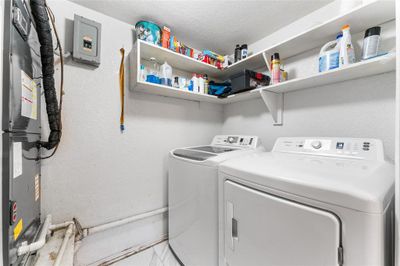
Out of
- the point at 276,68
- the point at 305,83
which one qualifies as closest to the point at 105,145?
the point at 276,68

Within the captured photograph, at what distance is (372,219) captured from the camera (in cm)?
57

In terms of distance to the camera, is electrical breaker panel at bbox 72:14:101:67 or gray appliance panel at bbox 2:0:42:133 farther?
electrical breaker panel at bbox 72:14:101:67

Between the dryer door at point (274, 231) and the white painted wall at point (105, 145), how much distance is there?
1.12 meters

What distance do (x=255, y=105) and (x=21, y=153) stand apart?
209 centimetres

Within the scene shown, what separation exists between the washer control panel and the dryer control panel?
9.3 inches

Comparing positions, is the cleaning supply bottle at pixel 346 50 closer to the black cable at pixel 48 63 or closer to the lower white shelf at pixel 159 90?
the lower white shelf at pixel 159 90

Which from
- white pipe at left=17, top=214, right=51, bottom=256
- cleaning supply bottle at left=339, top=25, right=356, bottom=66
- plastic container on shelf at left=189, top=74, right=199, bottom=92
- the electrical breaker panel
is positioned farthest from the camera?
plastic container on shelf at left=189, top=74, right=199, bottom=92

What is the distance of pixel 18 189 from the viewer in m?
0.86

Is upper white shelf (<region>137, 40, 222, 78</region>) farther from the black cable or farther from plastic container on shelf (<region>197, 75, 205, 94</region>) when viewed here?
the black cable

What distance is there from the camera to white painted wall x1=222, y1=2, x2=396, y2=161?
1.21 m

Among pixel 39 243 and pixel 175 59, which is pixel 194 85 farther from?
pixel 39 243

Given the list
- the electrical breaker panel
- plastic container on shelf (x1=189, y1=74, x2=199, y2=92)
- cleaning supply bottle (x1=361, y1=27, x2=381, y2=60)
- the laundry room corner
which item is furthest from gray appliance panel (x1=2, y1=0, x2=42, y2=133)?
cleaning supply bottle (x1=361, y1=27, x2=381, y2=60)

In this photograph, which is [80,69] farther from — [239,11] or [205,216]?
[205,216]

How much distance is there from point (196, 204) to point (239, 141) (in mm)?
855
